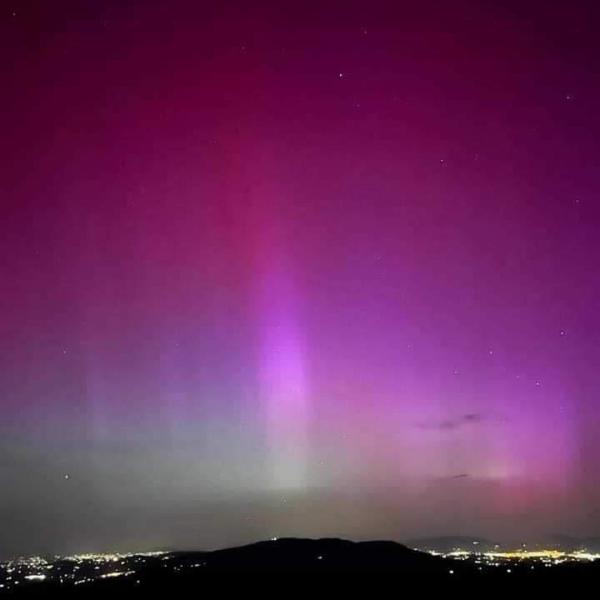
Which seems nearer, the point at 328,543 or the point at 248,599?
the point at 248,599

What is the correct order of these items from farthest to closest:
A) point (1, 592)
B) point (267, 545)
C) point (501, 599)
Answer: point (267, 545), point (1, 592), point (501, 599)

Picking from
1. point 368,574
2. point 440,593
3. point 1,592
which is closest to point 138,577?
point 1,592

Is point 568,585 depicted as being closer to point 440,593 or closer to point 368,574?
point 440,593

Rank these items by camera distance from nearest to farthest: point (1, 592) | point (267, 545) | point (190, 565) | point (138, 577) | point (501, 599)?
point (501, 599) → point (1, 592) → point (138, 577) → point (190, 565) → point (267, 545)

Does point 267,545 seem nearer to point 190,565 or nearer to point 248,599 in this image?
point 190,565

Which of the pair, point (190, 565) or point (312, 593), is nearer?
point (312, 593)

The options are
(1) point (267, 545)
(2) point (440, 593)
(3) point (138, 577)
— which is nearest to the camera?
(2) point (440, 593)
